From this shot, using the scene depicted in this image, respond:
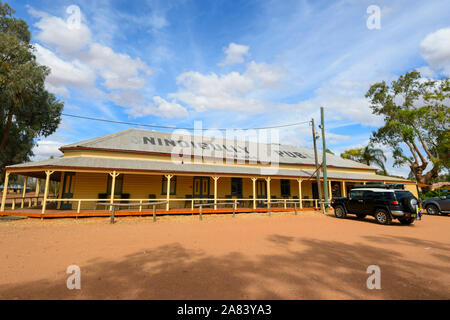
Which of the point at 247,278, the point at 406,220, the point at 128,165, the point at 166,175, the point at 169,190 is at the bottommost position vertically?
the point at 247,278

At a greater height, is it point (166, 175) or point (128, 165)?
point (128, 165)

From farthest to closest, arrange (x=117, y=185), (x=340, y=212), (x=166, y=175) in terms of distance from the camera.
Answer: (x=117, y=185), (x=166, y=175), (x=340, y=212)

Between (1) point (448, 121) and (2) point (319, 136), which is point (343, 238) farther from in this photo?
(1) point (448, 121)

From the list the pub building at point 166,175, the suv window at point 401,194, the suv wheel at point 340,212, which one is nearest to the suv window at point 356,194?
the suv wheel at point 340,212

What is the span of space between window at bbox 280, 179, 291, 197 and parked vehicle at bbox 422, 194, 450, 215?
10.5 m

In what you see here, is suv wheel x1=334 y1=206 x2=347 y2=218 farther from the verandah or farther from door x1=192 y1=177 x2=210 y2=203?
door x1=192 y1=177 x2=210 y2=203

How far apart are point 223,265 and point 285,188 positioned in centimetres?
1788

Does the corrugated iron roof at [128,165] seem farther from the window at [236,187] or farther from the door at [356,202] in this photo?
the door at [356,202]

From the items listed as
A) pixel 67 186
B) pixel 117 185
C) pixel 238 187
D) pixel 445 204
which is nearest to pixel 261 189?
pixel 238 187

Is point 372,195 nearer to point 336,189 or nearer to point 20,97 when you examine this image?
point 336,189

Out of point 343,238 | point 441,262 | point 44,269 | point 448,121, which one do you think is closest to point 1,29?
point 44,269

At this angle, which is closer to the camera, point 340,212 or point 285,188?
point 340,212

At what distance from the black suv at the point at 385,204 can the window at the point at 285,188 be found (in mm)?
8405

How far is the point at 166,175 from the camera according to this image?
50.9 ft
